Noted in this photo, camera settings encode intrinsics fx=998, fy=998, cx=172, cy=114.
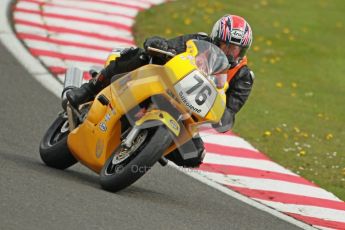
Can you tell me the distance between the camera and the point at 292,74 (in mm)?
14867

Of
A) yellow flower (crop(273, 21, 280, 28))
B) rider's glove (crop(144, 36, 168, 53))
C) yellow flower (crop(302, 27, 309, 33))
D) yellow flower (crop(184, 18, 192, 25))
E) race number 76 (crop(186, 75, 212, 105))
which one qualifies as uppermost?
rider's glove (crop(144, 36, 168, 53))

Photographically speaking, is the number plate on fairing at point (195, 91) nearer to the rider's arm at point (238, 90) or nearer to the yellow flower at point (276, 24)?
the rider's arm at point (238, 90)

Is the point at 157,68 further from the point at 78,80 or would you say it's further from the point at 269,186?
the point at 269,186

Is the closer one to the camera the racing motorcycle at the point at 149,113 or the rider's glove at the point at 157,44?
the racing motorcycle at the point at 149,113

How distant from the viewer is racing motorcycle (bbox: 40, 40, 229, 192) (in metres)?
7.25

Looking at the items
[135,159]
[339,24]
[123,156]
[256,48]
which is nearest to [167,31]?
[256,48]

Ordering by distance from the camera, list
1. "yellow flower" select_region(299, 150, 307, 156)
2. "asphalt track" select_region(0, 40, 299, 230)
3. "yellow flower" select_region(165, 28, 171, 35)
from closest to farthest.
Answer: "asphalt track" select_region(0, 40, 299, 230) < "yellow flower" select_region(299, 150, 307, 156) < "yellow flower" select_region(165, 28, 171, 35)

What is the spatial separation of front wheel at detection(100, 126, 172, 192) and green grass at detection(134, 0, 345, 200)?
2748mm

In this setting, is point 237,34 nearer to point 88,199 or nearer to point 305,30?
point 88,199

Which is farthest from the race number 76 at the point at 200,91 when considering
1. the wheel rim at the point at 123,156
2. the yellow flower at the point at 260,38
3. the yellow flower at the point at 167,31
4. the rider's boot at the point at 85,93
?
the yellow flower at the point at 260,38

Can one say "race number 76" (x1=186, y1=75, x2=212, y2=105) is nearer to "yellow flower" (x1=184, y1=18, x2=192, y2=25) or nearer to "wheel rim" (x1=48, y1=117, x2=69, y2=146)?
"wheel rim" (x1=48, y1=117, x2=69, y2=146)

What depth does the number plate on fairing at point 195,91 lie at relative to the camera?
7.27m

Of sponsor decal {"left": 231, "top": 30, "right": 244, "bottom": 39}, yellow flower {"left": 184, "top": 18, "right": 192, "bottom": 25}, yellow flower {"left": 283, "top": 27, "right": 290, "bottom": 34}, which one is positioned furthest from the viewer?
yellow flower {"left": 283, "top": 27, "right": 290, "bottom": 34}

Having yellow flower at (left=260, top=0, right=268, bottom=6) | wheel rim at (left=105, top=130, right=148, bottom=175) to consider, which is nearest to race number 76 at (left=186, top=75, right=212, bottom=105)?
wheel rim at (left=105, top=130, right=148, bottom=175)
